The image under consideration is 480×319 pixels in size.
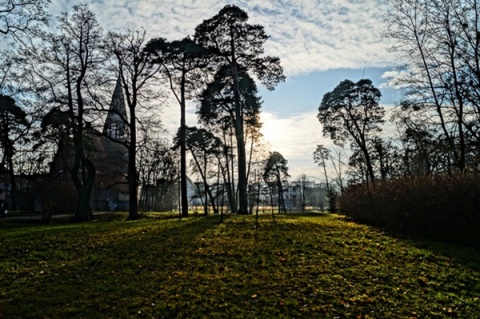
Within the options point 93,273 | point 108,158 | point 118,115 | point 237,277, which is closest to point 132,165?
point 118,115

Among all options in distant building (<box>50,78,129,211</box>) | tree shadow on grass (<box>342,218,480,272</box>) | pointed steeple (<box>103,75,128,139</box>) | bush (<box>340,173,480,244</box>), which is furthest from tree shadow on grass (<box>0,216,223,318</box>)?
distant building (<box>50,78,129,211</box>)

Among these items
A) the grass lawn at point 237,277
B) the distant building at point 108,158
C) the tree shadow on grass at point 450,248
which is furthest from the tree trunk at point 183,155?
the tree shadow on grass at point 450,248

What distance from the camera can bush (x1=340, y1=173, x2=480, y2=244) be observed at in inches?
413

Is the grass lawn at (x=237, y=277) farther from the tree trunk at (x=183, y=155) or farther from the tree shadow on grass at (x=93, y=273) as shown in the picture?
the tree trunk at (x=183, y=155)

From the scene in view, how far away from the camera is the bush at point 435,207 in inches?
413

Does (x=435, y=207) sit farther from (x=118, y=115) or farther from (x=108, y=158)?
(x=108, y=158)

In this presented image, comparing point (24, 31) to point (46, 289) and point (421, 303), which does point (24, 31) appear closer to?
point (46, 289)

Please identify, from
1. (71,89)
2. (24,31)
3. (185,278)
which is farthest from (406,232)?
(71,89)

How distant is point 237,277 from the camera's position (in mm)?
7293

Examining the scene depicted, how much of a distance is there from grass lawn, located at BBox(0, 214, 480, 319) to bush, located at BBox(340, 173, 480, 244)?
1.07 m

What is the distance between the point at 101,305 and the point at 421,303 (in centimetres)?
537

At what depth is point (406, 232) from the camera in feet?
41.5

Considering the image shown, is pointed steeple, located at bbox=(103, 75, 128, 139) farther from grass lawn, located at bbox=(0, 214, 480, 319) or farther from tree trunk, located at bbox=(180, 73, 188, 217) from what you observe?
grass lawn, located at bbox=(0, 214, 480, 319)

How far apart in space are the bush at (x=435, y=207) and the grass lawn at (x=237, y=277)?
1069 mm
